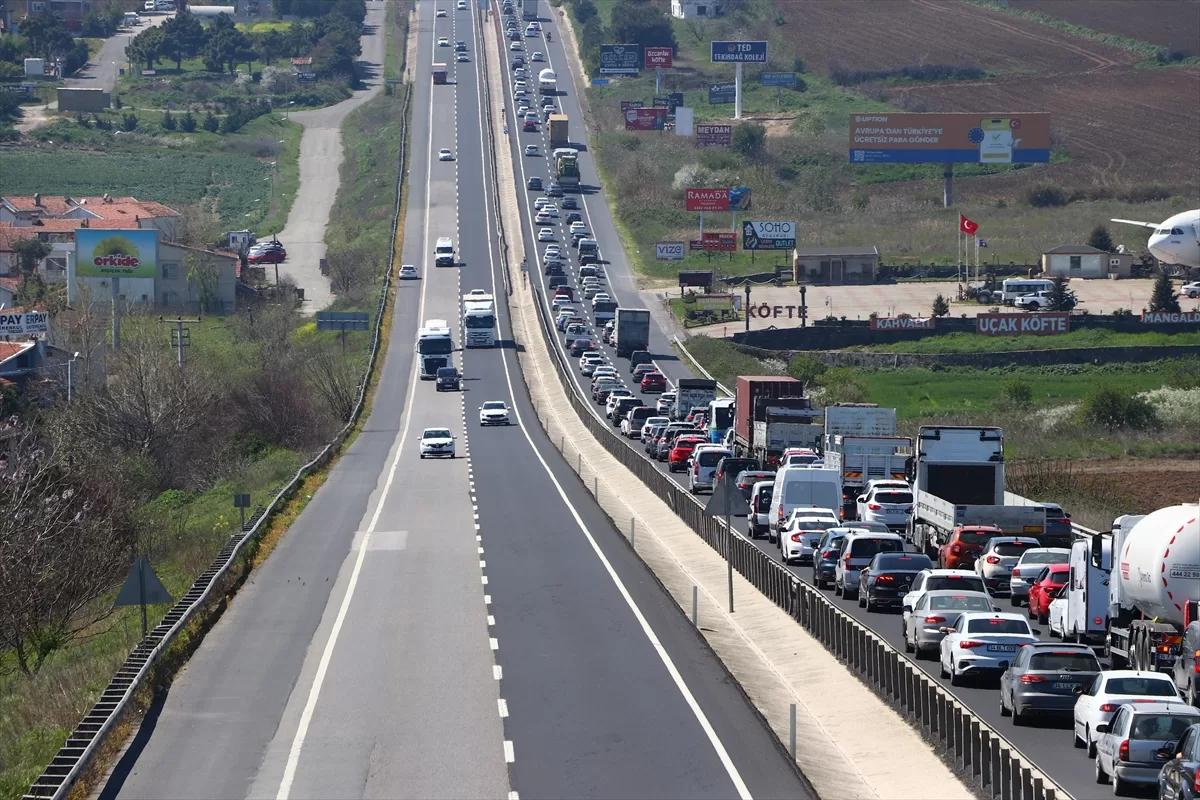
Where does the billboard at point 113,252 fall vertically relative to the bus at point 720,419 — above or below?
above

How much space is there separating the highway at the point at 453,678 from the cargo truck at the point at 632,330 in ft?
150

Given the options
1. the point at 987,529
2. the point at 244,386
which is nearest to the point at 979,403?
the point at 244,386

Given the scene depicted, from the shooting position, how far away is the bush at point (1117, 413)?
243 ft

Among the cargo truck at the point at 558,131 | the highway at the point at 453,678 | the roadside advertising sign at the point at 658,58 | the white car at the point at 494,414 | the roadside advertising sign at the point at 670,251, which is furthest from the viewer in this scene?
the roadside advertising sign at the point at 658,58

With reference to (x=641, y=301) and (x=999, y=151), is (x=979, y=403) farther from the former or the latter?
(x=999, y=151)

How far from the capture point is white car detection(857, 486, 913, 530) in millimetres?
41719

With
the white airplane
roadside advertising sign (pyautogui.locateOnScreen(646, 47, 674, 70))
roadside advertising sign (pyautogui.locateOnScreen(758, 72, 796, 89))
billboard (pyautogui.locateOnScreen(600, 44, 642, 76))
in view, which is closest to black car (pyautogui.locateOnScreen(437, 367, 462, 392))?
the white airplane

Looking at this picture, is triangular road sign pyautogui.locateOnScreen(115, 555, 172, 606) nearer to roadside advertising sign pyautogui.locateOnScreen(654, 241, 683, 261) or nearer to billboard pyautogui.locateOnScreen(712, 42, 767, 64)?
roadside advertising sign pyautogui.locateOnScreen(654, 241, 683, 261)

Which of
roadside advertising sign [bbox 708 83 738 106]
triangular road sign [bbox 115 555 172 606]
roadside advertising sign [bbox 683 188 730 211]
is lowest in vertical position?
triangular road sign [bbox 115 555 172 606]

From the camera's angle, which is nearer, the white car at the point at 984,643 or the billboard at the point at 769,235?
the white car at the point at 984,643

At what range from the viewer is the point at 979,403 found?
8288cm

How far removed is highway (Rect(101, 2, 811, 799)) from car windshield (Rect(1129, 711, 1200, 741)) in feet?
12.7

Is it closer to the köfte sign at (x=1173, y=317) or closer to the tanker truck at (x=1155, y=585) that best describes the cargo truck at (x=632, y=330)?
the köfte sign at (x=1173, y=317)

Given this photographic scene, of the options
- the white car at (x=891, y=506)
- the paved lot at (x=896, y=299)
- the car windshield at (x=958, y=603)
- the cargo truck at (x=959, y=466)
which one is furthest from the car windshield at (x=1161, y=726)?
the paved lot at (x=896, y=299)
